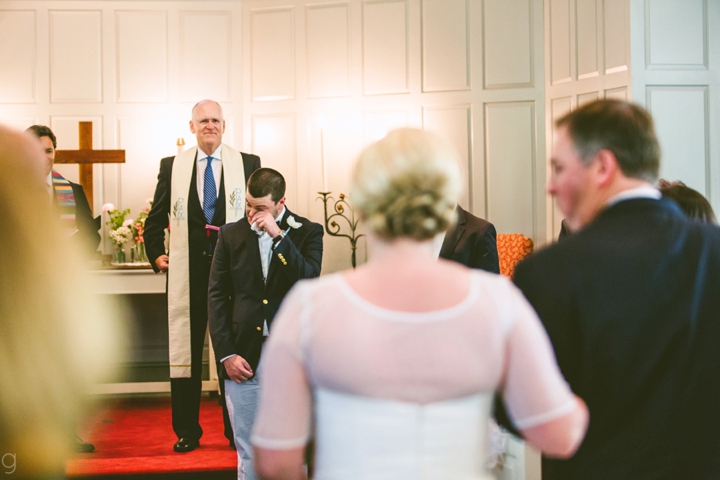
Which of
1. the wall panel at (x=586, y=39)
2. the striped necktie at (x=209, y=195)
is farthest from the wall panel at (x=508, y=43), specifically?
the striped necktie at (x=209, y=195)

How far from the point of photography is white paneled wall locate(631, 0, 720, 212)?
16.4 ft

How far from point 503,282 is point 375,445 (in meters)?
0.34

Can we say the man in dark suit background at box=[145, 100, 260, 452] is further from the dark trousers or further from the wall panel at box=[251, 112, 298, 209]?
the wall panel at box=[251, 112, 298, 209]

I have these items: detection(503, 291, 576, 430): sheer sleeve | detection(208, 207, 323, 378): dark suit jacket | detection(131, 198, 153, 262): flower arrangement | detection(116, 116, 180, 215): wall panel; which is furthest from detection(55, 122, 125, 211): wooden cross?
detection(503, 291, 576, 430): sheer sleeve

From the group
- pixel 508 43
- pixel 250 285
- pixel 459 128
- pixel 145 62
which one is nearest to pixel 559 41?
pixel 508 43

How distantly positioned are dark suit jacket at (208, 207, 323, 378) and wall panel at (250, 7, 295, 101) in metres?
3.24

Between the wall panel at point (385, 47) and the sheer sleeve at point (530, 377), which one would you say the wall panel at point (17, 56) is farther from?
the sheer sleeve at point (530, 377)

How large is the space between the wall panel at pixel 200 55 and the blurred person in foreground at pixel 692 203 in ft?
Answer: 15.7

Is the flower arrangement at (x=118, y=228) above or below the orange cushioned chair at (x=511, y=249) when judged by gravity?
above

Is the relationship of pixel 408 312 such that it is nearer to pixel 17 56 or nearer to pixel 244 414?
pixel 244 414

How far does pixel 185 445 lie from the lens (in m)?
4.40

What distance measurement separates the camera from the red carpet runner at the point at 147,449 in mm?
4121

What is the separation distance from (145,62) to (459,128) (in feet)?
9.50

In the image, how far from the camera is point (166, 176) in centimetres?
461
